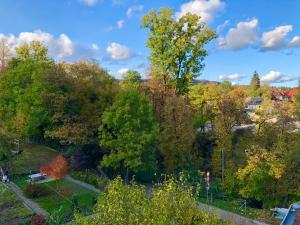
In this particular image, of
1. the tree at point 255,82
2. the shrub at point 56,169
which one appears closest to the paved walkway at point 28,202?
the shrub at point 56,169

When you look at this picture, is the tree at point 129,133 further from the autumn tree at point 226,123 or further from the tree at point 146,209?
the tree at point 146,209

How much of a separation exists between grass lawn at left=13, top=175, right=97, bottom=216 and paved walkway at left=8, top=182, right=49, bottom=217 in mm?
281

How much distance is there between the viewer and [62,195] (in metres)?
26.0

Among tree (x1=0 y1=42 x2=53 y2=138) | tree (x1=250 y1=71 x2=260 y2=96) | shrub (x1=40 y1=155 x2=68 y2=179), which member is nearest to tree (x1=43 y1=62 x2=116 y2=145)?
tree (x1=0 y1=42 x2=53 y2=138)

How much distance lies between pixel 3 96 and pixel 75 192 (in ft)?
57.6

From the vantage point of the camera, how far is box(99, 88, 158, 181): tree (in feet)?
95.7

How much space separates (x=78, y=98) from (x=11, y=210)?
1247 centimetres

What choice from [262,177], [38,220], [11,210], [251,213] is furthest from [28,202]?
[262,177]

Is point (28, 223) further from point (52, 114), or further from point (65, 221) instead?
point (52, 114)

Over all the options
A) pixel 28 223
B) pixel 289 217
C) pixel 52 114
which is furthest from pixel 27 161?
pixel 289 217

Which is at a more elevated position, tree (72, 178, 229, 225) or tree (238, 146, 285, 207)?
tree (72, 178, 229, 225)

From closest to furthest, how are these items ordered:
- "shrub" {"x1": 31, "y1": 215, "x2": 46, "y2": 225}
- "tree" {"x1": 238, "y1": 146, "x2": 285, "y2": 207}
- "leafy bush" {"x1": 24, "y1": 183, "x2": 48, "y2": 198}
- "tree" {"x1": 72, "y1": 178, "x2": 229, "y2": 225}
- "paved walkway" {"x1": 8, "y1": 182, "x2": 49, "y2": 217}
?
"tree" {"x1": 72, "y1": 178, "x2": 229, "y2": 225} < "shrub" {"x1": 31, "y1": 215, "x2": 46, "y2": 225} < "paved walkway" {"x1": 8, "y1": 182, "x2": 49, "y2": 217} < "leafy bush" {"x1": 24, "y1": 183, "x2": 48, "y2": 198} < "tree" {"x1": 238, "y1": 146, "x2": 285, "y2": 207}

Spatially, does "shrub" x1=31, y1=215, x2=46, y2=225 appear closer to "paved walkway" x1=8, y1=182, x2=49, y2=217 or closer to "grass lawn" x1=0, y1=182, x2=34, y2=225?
"grass lawn" x1=0, y1=182, x2=34, y2=225

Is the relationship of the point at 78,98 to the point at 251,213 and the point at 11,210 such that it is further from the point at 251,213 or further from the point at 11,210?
the point at 251,213
